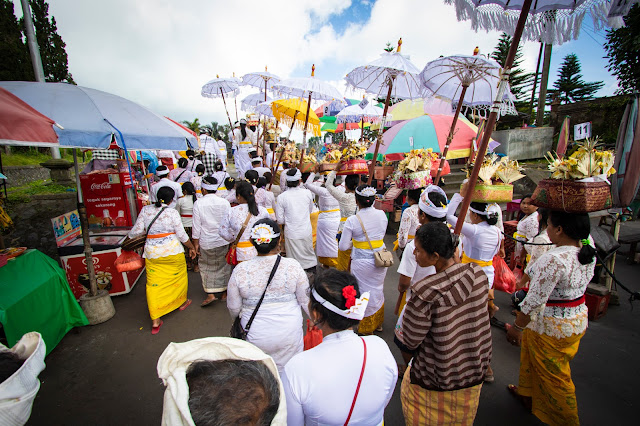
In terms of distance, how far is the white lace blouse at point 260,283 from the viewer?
233 centimetres

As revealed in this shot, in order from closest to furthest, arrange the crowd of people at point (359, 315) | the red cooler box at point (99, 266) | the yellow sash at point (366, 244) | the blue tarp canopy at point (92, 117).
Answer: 1. the crowd of people at point (359, 315)
2. the blue tarp canopy at point (92, 117)
3. the yellow sash at point (366, 244)
4. the red cooler box at point (99, 266)

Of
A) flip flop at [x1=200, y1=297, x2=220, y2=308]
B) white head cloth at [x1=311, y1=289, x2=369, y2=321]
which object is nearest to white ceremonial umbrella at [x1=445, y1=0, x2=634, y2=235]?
white head cloth at [x1=311, y1=289, x2=369, y2=321]

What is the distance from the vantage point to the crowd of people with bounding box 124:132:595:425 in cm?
110

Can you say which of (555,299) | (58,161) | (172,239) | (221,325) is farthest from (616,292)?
(58,161)

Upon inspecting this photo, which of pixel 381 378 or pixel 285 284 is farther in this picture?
pixel 285 284

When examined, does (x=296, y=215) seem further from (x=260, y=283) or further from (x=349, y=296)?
(x=349, y=296)

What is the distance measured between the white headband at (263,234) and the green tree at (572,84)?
1302 inches

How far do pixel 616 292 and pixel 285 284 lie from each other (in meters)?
5.76

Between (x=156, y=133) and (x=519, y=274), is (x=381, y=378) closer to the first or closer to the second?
(x=156, y=133)

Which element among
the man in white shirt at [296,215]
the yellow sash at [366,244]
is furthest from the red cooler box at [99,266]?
the yellow sash at [366,244]

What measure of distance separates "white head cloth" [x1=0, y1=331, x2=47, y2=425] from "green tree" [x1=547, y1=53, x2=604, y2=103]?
34.6 m

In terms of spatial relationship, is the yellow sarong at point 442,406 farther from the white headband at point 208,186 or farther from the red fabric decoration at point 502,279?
the white headband at point 208,186

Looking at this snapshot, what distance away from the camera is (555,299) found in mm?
2436

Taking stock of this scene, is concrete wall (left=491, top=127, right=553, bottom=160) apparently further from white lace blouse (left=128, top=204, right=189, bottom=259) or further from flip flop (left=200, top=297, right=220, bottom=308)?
white lace blouse (left=128, top=204, right=189, bottom=259)
